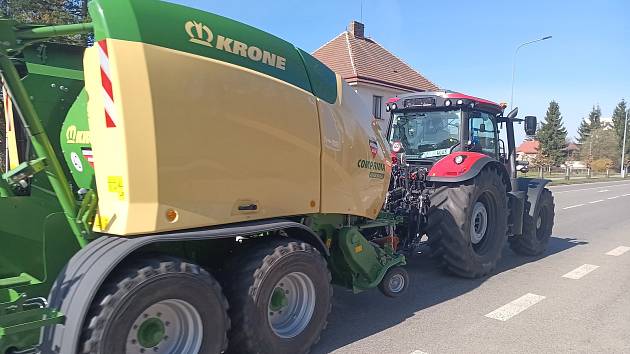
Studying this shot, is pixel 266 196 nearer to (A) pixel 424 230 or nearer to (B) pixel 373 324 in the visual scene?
(B) pixel 373 324

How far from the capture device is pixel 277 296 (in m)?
3.67

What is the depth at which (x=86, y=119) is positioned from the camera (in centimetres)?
329

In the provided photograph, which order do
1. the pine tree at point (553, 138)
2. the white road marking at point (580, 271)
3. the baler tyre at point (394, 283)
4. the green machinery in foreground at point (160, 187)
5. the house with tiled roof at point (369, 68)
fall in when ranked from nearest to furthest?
the green machinery in foreground at point (160, 187)
the baler tyre at point (394, 283)
the white road marking at point (580, 271)
the house with tiled roof at point (369, 68)
the pine tree at point (553, 138)

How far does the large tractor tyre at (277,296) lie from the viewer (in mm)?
3363

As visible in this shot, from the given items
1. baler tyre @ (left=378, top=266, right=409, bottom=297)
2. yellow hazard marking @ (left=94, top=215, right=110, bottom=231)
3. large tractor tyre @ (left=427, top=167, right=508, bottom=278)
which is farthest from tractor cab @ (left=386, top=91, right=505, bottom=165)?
yellow hazard marking @ (left=94, top=215, right=110, bottom=231)

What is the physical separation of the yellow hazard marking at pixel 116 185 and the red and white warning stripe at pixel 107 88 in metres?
0.30

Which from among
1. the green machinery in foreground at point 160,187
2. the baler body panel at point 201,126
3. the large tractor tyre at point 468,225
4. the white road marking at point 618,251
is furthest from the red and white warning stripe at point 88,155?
the white road marking at point 618,251

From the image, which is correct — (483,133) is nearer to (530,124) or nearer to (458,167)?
(530,124)

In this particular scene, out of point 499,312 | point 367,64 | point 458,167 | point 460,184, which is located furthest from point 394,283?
point 367,64

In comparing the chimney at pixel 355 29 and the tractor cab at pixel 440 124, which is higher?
the chimney at pixel 355 29

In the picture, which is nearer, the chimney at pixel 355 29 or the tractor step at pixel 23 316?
the tractor step at pixel 23 316

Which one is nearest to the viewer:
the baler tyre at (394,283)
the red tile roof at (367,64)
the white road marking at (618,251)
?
the baler tyre at (394,283)

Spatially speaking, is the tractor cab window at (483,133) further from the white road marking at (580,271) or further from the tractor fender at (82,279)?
the tractor fender at (82,279)

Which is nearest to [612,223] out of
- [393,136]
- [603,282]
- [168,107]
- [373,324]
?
[603,282]
